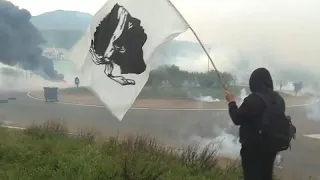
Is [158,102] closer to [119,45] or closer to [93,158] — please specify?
[119,45]

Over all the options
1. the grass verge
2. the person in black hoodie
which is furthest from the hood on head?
the grass verge

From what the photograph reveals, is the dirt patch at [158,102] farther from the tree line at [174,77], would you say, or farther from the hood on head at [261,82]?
the hood on head at [261,82]

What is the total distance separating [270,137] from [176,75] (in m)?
2.50

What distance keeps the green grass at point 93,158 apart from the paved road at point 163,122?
0.15 m

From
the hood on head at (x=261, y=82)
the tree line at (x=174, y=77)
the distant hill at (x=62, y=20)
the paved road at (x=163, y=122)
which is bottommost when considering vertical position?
the paved road at (x=163, y=122)

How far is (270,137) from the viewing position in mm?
3479

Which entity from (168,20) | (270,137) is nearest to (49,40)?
(168,20)

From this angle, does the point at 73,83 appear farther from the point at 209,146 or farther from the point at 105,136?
the point at 209,146

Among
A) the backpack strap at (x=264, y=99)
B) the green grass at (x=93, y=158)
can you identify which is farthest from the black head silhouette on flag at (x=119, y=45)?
the backpack strap at (x=264, y=99)

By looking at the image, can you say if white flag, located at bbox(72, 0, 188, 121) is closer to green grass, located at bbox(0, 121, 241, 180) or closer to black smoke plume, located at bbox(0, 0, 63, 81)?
green grass, located at bbox(0, 121, 241, 180)

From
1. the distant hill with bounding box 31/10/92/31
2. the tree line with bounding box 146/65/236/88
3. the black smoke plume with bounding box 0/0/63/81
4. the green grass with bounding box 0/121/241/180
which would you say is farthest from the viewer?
the black smoke plume with bounding box 0/0/63/81

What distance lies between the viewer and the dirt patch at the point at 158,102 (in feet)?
17.6

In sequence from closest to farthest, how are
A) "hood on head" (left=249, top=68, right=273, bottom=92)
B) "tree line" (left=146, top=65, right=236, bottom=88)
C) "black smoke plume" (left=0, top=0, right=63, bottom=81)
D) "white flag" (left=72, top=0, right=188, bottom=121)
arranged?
"hood on head" (left=249, top=68, right=273, bottom=92), "white flag" (left=72, top=0, right=188, bottom=121), "tree line" (left=146, top=65, right=236, bottom=88), "black smoke plume" (left=0, top=0, right=63, bottom=81)

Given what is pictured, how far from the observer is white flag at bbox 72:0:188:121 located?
529cm
